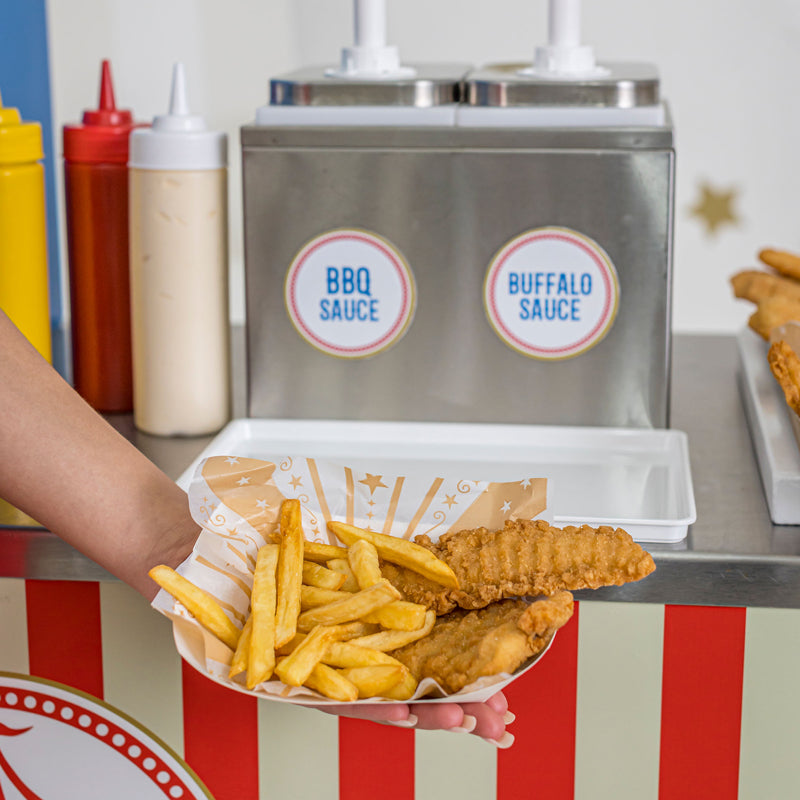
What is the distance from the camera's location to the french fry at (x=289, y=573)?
0.80 meters

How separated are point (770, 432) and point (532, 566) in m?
0.43

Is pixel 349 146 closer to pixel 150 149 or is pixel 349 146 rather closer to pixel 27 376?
pixel 150 149

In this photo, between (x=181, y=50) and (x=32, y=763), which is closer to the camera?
(x=32, y=763)

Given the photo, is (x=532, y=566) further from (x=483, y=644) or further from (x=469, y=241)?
(x=469, y=241)

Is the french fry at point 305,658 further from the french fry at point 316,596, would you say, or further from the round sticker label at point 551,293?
the round sticker label at point 551,293

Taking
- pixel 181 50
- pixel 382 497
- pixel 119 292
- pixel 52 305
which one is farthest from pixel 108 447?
pixel 181 50

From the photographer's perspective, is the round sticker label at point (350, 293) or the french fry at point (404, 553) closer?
the french fry at point (404, 553)

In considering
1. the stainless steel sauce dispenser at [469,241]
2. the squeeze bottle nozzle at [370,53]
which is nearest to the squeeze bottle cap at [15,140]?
the stainless steel sauce dispenser at [469,241]

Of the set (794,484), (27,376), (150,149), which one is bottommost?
(794,484)

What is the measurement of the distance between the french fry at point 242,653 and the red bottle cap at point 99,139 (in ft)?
2.32

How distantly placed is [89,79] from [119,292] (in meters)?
1.09

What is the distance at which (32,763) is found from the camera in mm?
1078

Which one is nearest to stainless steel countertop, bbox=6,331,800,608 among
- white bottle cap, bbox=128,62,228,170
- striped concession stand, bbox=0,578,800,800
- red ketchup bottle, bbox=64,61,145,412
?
striped concession stand, bbox=0,578,800,800

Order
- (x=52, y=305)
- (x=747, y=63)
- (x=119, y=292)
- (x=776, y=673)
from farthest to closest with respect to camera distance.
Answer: (x=747, y=63) → (x=52, y=305) → (x=119, y=292) → (x=776, y=673)
